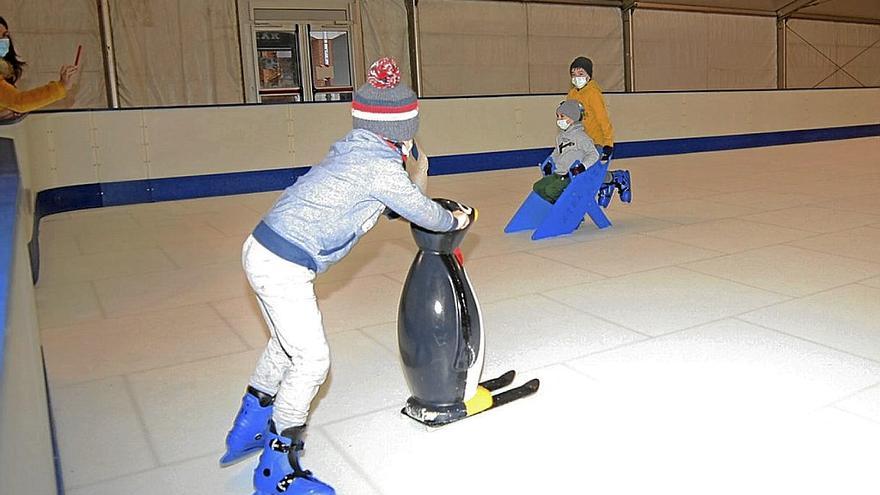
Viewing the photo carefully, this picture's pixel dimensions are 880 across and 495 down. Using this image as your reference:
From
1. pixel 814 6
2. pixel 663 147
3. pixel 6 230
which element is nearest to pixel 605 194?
pixel 6 230

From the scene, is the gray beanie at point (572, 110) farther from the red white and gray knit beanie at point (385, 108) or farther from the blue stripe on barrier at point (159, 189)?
the blue stripe on barrier at point (159, 189)

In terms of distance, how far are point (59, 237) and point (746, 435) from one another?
492 cm

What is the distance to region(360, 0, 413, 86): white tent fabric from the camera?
10.8 meters

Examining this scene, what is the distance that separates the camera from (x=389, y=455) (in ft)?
6.82

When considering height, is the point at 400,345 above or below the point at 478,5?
below

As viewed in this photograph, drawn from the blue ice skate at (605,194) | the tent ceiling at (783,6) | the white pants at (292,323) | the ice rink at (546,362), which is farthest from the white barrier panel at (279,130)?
the white pants at (292,323)

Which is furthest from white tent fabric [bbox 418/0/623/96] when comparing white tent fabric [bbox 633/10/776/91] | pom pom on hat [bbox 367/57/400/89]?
pom pom on hat [bbox 367/57/400/89]

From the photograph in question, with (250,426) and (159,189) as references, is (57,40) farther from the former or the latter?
(250,426)

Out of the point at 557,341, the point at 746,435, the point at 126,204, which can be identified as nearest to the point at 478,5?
the point at 126,204

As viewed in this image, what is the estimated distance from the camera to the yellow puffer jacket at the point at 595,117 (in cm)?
519

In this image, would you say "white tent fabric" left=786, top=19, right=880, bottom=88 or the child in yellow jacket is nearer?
the child in yellow jacket

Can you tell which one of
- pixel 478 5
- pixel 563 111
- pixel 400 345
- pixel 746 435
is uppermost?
pixel 478 5

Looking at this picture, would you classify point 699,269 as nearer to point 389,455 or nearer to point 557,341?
point 557,341

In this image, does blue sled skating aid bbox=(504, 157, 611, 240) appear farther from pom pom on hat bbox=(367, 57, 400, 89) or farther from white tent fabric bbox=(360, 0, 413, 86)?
white tent fabric bbox=(360, 0, 413, 86)
